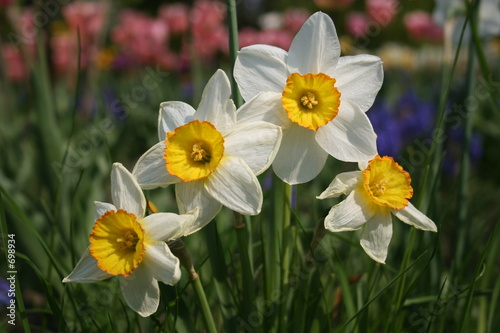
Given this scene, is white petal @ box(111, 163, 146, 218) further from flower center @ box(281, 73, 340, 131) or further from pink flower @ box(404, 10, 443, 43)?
Answer: pink flower @ box(404, 10, 443, 43)

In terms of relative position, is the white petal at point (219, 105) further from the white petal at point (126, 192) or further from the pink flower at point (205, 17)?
the pink flower at point (205, 17)

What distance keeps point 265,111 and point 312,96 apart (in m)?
0.07

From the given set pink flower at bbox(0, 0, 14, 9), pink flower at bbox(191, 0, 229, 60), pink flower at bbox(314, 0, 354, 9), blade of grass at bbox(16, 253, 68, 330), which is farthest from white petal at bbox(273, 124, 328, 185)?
pink flower at bbox(191, 0, 229, 60)

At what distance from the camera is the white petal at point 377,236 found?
0.73m

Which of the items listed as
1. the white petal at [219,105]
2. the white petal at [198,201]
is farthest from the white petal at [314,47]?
the white petal at [198,201]

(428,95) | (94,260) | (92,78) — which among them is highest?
(94,260)

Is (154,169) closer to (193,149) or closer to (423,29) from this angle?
(193,149)

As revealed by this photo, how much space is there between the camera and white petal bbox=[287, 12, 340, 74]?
743 millimetres

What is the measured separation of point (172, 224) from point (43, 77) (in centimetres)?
138

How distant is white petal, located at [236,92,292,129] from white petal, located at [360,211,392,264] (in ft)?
0.60

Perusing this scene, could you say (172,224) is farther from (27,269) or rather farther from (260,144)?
(27,269)

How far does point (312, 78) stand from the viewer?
2.37 ft

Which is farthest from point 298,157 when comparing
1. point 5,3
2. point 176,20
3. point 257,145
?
point 176,20

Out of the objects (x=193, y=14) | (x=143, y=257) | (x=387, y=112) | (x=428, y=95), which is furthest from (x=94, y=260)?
(x=193, y=14)
